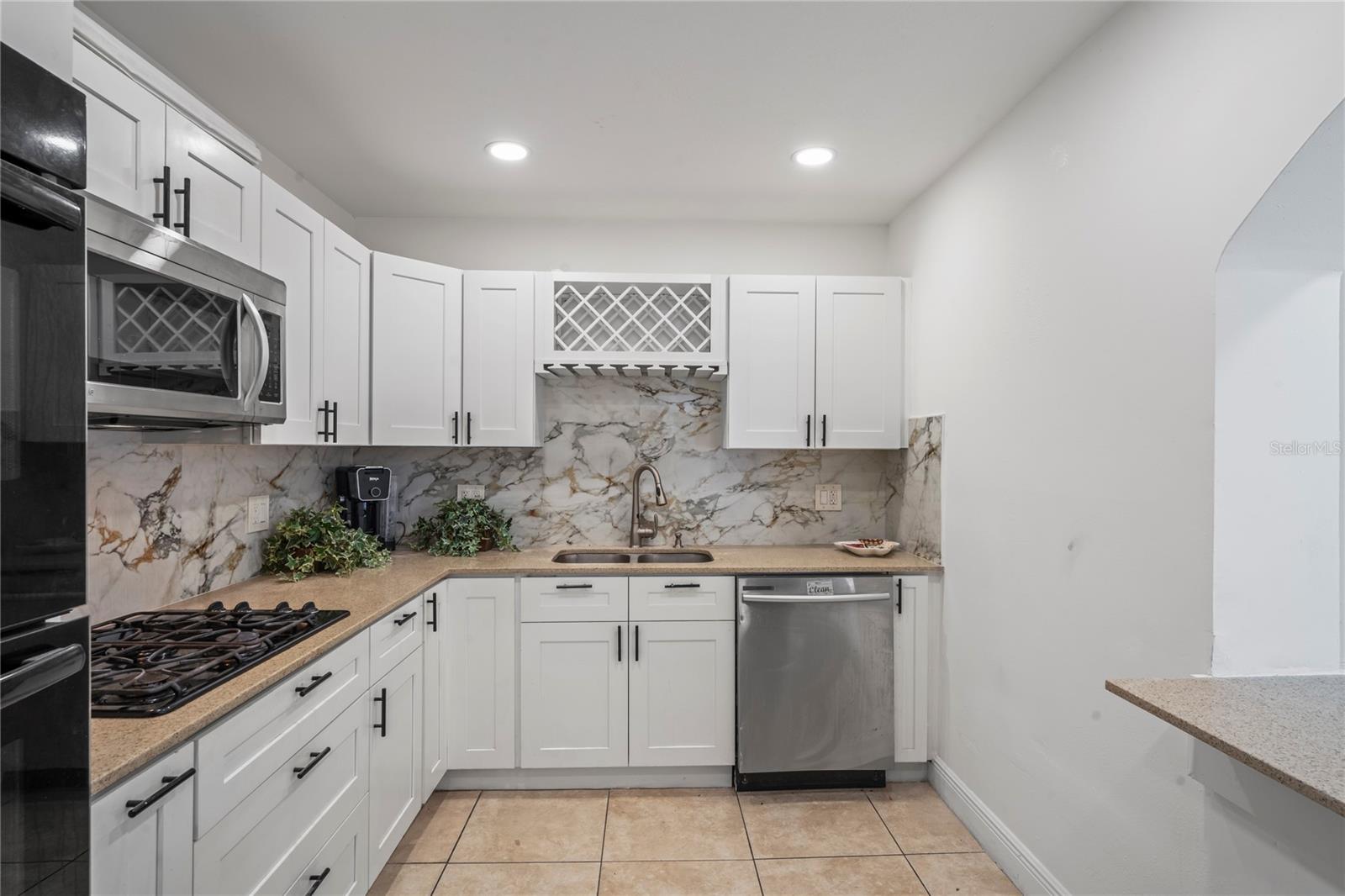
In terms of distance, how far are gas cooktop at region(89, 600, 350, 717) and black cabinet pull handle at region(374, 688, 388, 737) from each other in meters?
0.30

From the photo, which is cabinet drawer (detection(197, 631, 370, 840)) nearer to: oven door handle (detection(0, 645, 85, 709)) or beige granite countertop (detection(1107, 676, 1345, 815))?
oven door handle (detection(0, 645, 85, 709))

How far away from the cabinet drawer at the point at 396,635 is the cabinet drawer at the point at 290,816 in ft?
0.49

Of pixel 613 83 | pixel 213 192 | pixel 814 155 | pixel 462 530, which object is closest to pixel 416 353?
pixel 462 530

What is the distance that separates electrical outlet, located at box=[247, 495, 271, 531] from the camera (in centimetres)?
244

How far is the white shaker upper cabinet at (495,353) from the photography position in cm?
301

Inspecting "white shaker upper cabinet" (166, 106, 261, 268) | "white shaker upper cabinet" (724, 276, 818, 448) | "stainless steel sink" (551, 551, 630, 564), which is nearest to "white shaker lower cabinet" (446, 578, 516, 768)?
"stainless steel sink" (551, 551, 630, 564)

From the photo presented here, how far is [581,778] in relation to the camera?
2.80 metres

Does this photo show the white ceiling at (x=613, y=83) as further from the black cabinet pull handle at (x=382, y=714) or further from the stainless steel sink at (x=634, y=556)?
the black cabinet pull handle at (x=382, y=714)

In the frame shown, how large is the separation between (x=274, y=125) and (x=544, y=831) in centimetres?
280

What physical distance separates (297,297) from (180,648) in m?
1.15

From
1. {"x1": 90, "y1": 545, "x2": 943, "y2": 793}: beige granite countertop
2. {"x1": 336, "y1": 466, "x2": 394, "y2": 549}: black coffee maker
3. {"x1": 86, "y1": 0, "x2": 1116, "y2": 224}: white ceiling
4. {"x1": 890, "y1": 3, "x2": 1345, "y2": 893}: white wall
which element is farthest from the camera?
{"x1": 336, "y1": 466, "x2": 394, "y2": 549}: black coffee maker

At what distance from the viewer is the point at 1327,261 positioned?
139 cm

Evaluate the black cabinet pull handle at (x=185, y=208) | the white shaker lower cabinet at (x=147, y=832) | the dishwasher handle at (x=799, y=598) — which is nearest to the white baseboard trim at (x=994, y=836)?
the dishwasher handle at (x=799, y=598)

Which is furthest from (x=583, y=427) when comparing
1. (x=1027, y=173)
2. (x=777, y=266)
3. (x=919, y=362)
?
(x=1027, y=173)
